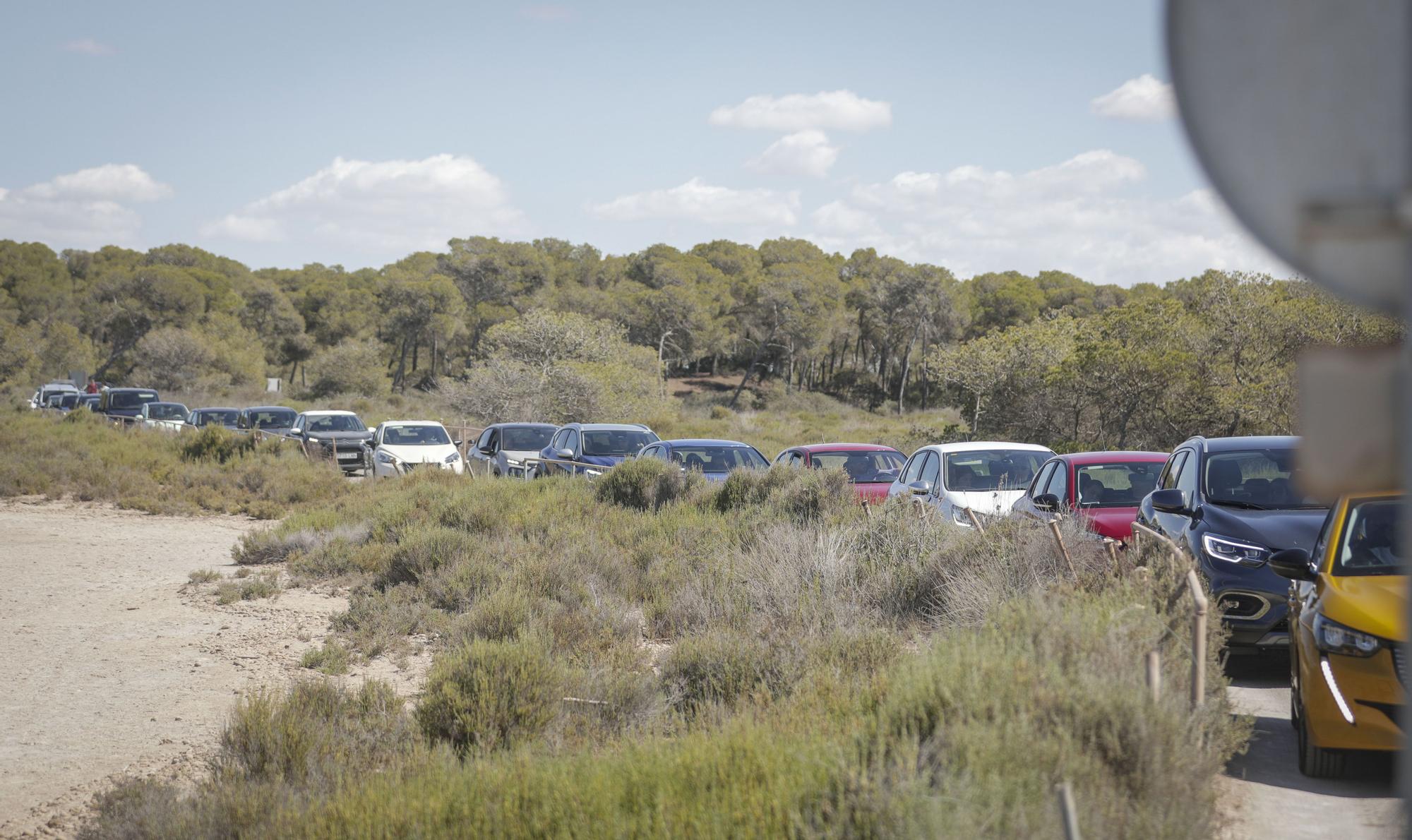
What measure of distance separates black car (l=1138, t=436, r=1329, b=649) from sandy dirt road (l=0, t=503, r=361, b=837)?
22.3 feet

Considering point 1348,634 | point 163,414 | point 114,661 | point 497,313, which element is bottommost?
point 114,661

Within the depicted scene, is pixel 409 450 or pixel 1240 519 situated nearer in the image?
pixel 1240 519

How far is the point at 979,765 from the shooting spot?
3.68m

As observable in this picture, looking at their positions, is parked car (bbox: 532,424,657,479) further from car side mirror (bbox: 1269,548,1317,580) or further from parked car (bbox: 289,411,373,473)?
car side mirror (bbox: 1269,548,1317,580)

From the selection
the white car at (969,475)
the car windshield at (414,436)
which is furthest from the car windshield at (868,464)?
the car windshield at (414,436)

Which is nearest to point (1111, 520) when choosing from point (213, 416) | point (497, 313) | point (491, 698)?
point (491, 698)

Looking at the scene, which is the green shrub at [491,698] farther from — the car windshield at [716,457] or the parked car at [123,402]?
the parked car at [123,402]

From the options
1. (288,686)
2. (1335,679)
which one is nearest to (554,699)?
(288,686)

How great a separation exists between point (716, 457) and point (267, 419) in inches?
787

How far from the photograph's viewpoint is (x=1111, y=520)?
10.2 meters

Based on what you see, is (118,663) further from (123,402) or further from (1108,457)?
(123,402)

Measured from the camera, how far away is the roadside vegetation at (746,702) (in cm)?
386

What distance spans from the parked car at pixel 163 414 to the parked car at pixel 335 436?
7158mm

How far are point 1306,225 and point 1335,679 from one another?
432 centimetres
